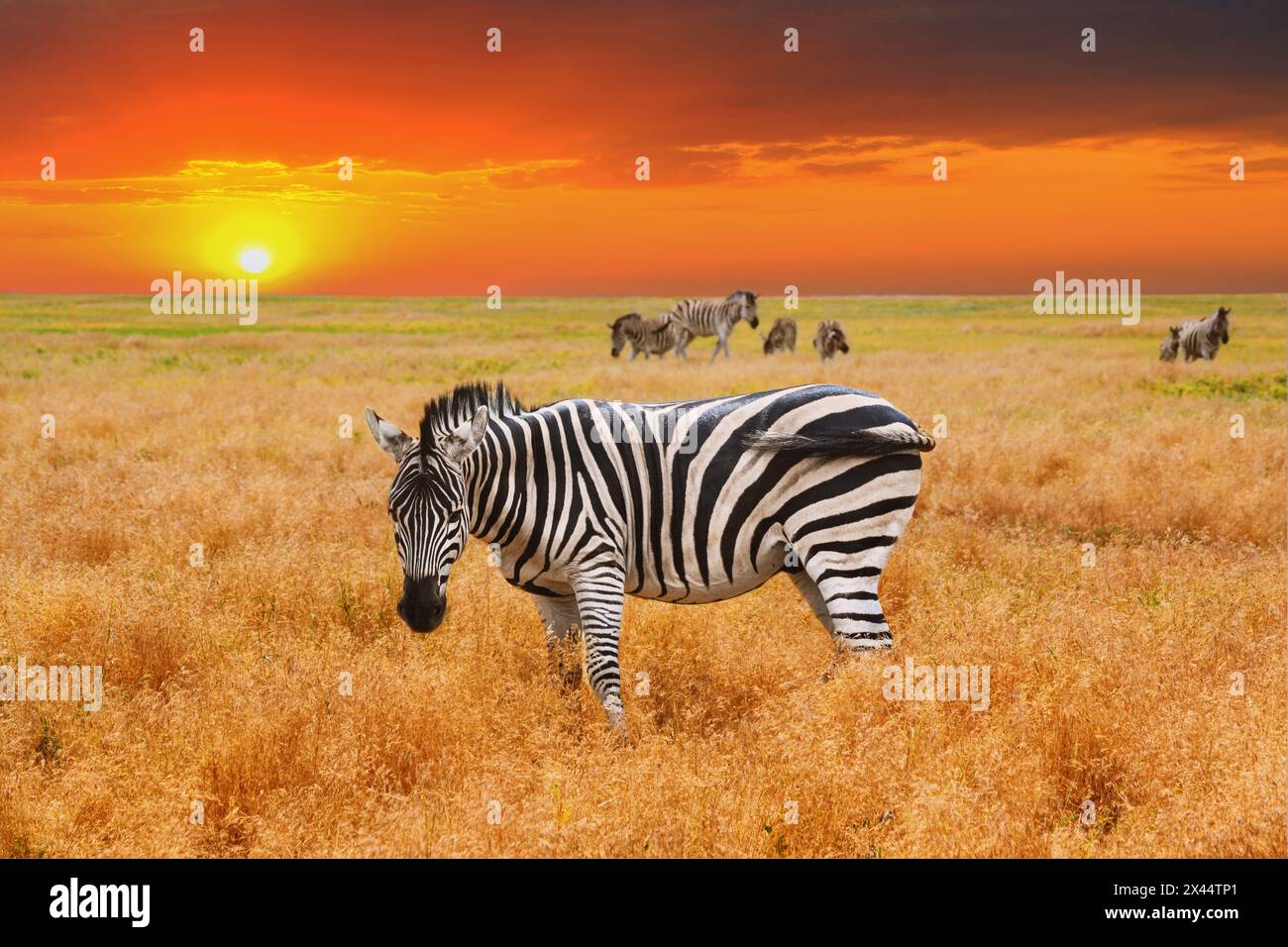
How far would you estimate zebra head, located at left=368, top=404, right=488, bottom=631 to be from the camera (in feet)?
17.7

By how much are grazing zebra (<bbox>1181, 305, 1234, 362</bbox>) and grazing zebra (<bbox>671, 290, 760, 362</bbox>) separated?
48.8 feet

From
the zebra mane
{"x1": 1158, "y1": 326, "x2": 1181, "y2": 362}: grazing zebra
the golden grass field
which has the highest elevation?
{"x1": 1158, "y1": 326, "x2": 1181, "y2": 362}: grazing zebra

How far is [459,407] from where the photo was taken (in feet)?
19.3

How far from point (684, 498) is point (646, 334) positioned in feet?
104

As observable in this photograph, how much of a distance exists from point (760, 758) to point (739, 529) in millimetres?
1389

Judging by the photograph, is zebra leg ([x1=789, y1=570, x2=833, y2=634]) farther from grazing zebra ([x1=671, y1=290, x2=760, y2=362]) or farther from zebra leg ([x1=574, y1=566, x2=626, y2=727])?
grazing zebra ([x1=671, y1=290, x2=760, y2=362])

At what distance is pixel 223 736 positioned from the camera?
5.31m

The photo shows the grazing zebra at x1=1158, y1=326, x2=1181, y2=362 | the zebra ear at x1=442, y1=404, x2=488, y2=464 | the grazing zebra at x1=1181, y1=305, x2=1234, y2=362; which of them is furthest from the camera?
the grazing zebra at x1=1158, y1=326, x2=1181, y2=362

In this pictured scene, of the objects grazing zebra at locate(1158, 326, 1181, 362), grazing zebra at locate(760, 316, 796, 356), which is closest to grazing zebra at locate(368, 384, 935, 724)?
grazing zebra at locate(1158, 326, 1181, 362)

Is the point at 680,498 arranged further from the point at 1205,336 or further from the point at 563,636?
the point at 1205,336

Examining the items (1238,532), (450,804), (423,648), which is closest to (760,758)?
(450,804)

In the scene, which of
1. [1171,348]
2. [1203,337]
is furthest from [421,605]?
[1171,348]

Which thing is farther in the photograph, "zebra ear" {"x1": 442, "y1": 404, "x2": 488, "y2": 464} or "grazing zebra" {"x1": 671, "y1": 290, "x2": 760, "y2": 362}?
"grazing zebra" {"x1": 671, "y1": 290, "x2": 760, "y2": 362}

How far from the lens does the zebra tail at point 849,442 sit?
591cm
